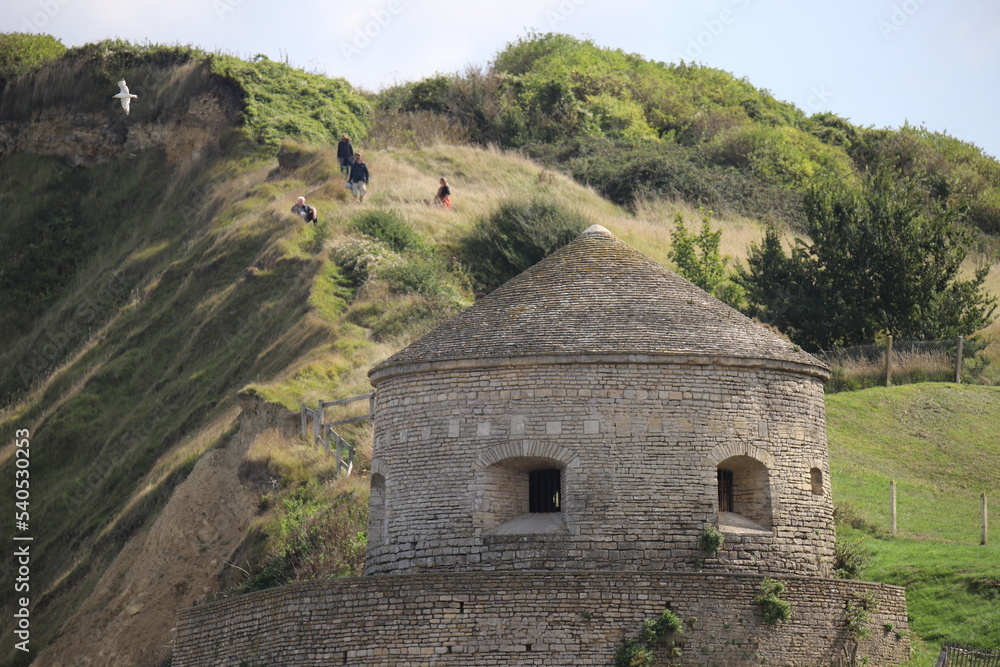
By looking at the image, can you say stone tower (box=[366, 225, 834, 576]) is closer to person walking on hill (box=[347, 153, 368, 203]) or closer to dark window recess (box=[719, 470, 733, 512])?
dark window recess (box=[719, 470, 733, 512])

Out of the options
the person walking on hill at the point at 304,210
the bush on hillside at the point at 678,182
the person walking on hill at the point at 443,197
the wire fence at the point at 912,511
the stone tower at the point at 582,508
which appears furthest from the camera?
the bush on hillside at the point at 678,182

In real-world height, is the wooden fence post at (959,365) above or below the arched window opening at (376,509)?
above

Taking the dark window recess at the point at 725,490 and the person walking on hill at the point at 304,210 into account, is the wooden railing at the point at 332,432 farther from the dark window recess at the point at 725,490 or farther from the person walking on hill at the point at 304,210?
the person walking on hill at the point at 304,210

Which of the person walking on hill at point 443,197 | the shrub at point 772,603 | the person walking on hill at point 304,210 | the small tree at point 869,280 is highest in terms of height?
the person walking on hill at point 443,197

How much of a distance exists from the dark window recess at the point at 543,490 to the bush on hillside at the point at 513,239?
65.4 feet

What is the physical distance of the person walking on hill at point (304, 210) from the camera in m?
45.3

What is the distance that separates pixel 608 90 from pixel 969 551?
47921 millimetres

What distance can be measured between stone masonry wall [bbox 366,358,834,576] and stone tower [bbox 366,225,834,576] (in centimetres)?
2

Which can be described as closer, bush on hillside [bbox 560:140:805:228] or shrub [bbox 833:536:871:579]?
shrub [bbox 833:536:871:579]

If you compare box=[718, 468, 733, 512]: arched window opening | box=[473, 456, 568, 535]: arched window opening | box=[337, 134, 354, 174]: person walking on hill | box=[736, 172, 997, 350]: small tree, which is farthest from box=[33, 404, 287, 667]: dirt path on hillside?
box=[736, 172, 997, 350]: small tree

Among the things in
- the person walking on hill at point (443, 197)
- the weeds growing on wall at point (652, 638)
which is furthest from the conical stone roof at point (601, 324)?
the person walking on hill at point (443, 197)

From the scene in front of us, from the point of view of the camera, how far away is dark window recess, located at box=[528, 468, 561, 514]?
2431cm

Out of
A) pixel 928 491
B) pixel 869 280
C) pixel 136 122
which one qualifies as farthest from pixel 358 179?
pixel 928 491

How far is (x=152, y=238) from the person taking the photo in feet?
184
